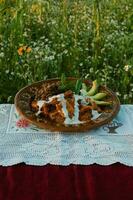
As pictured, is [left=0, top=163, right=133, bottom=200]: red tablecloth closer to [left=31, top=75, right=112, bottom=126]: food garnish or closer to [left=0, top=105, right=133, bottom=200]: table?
[left=0, top=105, right=133, bottom=200]: table

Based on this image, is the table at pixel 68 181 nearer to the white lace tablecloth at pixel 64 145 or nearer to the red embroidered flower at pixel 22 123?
the white lace tablecloth at pixel 64 145

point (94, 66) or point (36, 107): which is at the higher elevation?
point (36, 107)

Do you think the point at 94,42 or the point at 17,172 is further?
the point at 94,42

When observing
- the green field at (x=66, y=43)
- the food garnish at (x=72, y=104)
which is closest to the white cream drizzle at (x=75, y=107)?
the food garnish at (x=72, y=104)

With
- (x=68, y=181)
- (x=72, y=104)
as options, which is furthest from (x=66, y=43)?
(x=68, y=181)

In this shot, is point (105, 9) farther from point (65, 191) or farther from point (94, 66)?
point (65, 191)

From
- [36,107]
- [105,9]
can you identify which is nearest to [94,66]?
[105,9]

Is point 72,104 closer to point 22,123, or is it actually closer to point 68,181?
point 22,123
